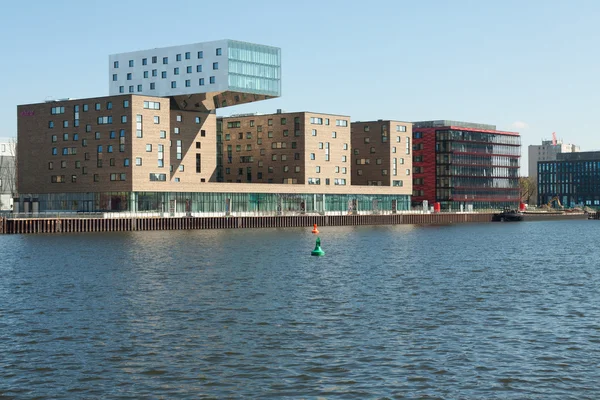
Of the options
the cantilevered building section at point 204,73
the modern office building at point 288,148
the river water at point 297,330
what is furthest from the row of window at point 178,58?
the river water at point 297,330

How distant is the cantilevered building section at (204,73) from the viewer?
15162cm

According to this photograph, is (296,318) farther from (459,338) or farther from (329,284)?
(329,284)

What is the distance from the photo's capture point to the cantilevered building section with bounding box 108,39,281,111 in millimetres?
151625

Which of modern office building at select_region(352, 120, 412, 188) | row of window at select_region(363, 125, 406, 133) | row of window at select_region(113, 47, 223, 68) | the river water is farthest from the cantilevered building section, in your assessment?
the river water

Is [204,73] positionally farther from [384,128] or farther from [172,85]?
[384,128]

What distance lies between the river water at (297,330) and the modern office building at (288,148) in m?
103

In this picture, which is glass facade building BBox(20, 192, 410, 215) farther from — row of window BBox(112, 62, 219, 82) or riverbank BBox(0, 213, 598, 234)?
row of window BBox(112, 62, 219, 82)

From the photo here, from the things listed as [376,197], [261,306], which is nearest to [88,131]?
[376,197]

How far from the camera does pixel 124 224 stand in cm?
13512

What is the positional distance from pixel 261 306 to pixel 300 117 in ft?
430

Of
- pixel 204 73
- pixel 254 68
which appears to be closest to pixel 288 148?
pixel 254 68

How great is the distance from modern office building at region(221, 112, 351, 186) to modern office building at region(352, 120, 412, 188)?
1472 centimetres

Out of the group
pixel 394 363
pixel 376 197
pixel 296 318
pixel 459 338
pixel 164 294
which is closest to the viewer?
pixel 394 363

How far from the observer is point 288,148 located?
174250 millimetres
